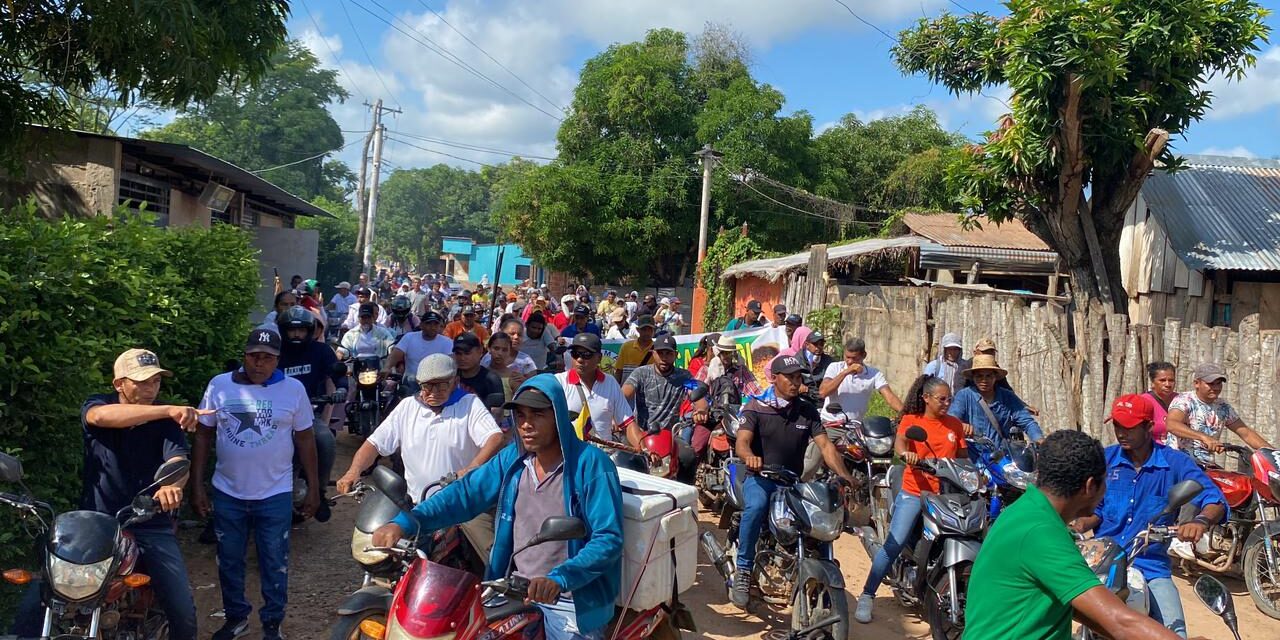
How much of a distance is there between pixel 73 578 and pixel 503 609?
1.61 meters

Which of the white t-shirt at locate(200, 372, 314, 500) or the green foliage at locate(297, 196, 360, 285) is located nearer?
the white t-shirt at locate(200, 372, 314, 500)

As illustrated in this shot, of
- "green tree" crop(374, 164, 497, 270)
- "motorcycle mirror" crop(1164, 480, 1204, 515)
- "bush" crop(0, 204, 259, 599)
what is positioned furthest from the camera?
"green tree" crop(374, 164, 497, 270)

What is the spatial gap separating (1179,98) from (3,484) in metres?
13.6

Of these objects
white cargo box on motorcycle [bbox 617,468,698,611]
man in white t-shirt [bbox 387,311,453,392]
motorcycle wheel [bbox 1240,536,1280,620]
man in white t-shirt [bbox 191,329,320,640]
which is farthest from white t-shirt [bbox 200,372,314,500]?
motorcycle wheel [bbox 1240,536,1280,620]

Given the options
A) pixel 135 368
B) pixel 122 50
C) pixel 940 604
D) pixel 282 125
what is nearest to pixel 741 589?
pixel 940 604

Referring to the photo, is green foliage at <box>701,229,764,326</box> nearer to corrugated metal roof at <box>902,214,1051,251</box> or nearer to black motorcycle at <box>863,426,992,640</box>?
corrugated metal roof at <box>902,214,1051,251</box>

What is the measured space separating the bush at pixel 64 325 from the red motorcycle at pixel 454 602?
2.04 m

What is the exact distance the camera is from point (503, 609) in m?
3.37

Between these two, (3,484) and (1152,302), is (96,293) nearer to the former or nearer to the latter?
(3,484)

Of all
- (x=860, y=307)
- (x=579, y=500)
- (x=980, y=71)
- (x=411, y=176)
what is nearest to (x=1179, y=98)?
(x=980, y=71)

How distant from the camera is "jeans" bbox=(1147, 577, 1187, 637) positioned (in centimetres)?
457

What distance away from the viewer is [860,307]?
14.9 meters

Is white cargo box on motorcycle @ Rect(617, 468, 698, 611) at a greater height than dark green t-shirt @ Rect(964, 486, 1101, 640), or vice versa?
dark green t-shirt @ Rect(964, 486, 1101, 640)

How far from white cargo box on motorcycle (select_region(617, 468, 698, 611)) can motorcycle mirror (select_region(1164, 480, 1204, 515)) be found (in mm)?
2107
